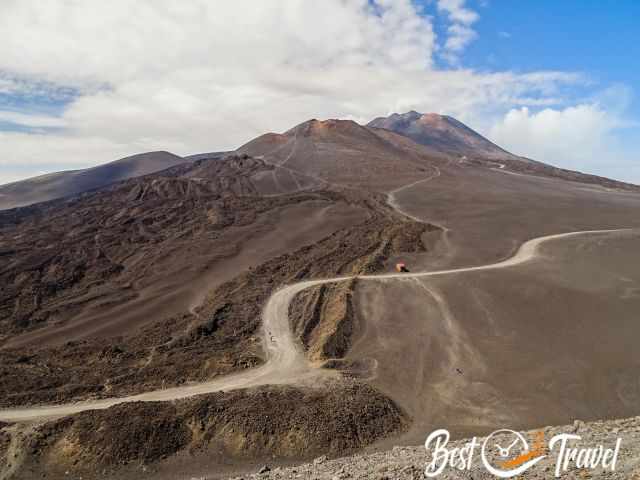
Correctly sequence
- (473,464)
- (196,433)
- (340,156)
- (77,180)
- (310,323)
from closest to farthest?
(473,464), (196,433), (310,323), (340,156), (77,180)

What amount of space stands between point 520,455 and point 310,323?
17.5 m

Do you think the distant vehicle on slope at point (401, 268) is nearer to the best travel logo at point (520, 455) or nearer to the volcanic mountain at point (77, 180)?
the best travel logo at point (520, 455)

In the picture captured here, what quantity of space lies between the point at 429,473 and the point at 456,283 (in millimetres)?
24398

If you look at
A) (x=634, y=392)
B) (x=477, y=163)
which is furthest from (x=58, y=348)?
(x=477, y=163)

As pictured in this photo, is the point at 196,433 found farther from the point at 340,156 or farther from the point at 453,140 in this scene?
the point at 453,140

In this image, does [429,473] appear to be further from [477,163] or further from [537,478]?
[477,163]

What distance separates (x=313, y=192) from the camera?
74.9 m

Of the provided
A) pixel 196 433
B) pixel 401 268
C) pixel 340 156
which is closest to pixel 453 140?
pixel 340 156

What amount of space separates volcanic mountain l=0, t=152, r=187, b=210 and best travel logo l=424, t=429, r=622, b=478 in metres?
134

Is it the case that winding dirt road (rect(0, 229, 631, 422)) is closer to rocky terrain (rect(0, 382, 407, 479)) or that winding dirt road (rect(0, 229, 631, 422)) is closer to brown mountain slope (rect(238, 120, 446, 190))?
rocky terrain (rect(0, 382, 407, 479))

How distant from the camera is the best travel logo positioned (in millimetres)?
11000

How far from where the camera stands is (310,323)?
28609mm

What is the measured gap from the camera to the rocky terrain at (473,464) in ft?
34.5

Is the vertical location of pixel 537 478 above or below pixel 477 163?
below
